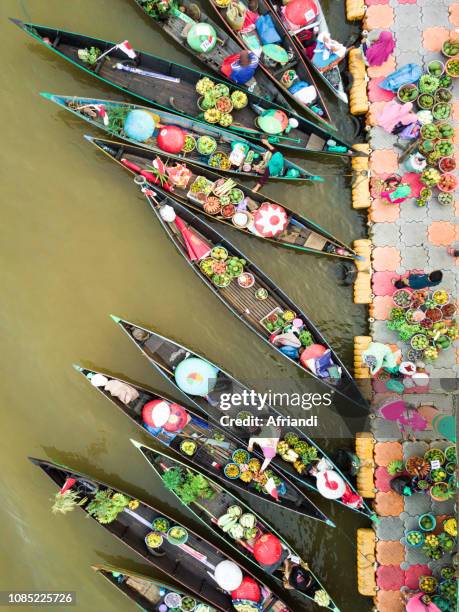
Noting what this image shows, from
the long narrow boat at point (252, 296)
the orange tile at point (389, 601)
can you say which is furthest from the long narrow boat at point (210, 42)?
the orange tile at point (389, 601)

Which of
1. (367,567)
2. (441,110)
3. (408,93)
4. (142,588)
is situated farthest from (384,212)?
(142,588)

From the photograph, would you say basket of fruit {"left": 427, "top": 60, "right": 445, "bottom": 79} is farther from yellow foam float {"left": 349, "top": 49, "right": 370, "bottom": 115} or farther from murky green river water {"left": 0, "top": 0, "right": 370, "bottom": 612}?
murky green river water {"left": 0, "top": 0, "right": 370, "bottom": 612}

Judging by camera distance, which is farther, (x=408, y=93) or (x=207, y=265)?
(x=408, y=93)

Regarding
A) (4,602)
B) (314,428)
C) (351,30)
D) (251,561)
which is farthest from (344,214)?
(4,602)

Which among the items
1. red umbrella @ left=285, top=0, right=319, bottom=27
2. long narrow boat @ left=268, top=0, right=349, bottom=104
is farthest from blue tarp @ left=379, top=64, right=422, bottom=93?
red umbrella @ left=285, top=0, right=319, bottom=27

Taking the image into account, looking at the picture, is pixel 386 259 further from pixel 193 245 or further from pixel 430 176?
pixel 193 245
